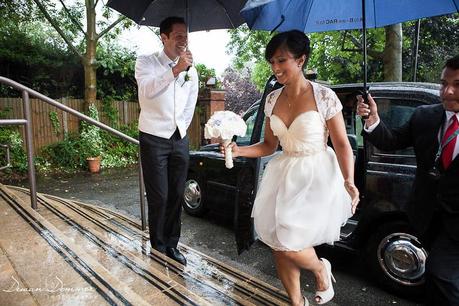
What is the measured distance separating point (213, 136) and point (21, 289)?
1.37 m

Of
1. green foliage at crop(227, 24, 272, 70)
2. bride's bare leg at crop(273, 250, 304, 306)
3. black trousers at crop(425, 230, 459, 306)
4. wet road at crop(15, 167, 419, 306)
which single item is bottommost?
wet road at crop(15, 167, 419, 306)

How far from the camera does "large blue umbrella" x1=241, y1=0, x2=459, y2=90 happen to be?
2494 mm

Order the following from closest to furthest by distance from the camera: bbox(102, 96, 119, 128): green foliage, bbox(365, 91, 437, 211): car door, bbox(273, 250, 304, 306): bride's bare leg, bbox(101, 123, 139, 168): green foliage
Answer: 1. bbox(273, 250, 304, 306): bride's bare leg
2. bbox(365, 91, 437, 211): car door
3. bbox(101, 123, 139, 168): green foliage
4. bbox(102, 96, 119, 128): green foliage

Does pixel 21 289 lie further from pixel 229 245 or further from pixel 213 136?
pixel 229 245

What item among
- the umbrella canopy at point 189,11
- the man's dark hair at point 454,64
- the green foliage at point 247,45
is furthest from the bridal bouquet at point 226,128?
the green foliage at point 247,45

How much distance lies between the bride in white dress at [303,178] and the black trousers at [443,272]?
50cm

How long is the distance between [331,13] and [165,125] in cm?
156

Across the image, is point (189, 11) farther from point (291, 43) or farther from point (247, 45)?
point (247, 45)

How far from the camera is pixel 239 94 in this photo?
16531 mm

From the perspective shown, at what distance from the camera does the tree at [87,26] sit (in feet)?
30.8

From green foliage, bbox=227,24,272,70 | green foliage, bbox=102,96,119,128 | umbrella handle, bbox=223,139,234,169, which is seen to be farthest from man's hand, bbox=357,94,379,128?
green foliage, bbox=227,24,272,70

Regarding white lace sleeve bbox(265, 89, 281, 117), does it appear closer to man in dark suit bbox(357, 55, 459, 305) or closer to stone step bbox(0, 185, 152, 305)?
man in dark suit bbox(357, 55, 459, 305)

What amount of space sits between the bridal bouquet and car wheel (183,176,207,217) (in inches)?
123

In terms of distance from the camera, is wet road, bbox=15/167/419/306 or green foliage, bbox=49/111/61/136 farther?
green foliage, bbox=49/111/61/136
